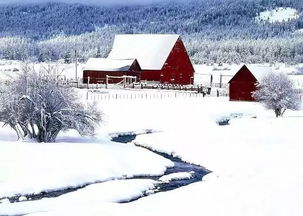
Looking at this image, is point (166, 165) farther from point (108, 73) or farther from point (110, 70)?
point (108, 73)

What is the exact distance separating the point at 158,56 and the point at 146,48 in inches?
115

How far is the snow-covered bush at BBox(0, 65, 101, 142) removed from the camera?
25.7 metres

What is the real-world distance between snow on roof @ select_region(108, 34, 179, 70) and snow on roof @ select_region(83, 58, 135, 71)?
8.87 feet

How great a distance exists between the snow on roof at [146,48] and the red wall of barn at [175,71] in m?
0.57

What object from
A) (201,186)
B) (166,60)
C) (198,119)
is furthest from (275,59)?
(201,186)

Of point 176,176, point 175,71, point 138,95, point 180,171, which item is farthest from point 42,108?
point 175,71

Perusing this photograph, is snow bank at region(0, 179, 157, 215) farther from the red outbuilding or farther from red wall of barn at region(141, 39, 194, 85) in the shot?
the red outbuilding

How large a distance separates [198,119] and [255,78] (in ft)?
53.0

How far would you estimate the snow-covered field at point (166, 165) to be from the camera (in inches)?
634

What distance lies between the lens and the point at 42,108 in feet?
83.7

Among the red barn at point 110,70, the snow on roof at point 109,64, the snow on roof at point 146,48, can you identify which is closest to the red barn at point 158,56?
the snow on roof at point 146,48

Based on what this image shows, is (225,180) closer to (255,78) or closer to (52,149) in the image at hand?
(52,149)

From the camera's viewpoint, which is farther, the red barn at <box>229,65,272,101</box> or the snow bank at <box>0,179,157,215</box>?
the red barn at <box>229,65,272,101</box>

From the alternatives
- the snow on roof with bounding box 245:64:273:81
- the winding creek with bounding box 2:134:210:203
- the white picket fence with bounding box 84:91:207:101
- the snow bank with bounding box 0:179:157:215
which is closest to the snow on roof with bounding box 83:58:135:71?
the white picket fence with bounding box 84:91:207:101
